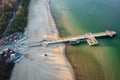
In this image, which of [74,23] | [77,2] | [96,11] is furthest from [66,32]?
[77,2]

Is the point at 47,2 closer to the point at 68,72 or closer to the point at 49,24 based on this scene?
the point at 49,24

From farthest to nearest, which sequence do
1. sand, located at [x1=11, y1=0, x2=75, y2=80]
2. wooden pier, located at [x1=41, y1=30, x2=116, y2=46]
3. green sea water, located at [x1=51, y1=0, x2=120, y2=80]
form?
wooden pier, located at [x1=41, y1=30, x2=116, y2=46], green sea water, located at [x1=51, y1=0, x2=120, y2=80], sand, located at [x1=11, y1=0, x2=75, y2=80]

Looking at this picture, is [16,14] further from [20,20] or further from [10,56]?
[10,56]

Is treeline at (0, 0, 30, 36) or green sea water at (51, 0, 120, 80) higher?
treeline at (0, 0, 30, 36)

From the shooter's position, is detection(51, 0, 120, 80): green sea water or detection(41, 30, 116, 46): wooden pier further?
detection(41, 30, 116, 46): wooden pier

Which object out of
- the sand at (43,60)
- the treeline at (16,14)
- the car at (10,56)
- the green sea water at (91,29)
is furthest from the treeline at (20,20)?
the green sea water at (91,29)

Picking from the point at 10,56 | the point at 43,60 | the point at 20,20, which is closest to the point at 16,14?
the point at 20,20

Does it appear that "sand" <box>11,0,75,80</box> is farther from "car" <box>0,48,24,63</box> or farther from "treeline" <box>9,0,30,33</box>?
"treeline" <box>9,0,30,33</box>

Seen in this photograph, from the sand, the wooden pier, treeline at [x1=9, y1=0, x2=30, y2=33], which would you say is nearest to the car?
the sand
